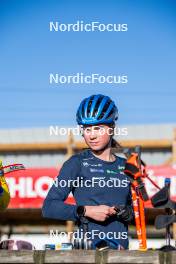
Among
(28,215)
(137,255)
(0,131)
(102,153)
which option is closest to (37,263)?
(137,255)

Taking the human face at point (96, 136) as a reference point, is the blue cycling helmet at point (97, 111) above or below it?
above

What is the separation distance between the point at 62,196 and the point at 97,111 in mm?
745

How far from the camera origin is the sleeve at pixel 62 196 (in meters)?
5.65

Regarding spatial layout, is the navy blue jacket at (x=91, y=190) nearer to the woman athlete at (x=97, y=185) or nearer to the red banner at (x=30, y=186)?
the woman athlete at (x=97, y=185)

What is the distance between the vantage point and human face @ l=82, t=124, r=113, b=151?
5.88 metres

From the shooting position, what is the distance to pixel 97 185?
19.1ft

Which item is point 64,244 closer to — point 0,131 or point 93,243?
point 93,243

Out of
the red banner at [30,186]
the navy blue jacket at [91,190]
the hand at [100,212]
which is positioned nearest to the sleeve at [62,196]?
the navy blue jacket at [91,190]

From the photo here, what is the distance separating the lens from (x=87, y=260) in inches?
182

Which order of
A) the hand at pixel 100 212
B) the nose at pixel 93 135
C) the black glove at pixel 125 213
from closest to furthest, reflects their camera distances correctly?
1. the hand at pixel 100 212
2. the black glove at pixel 125 213
3. the nose at pixel 93 135

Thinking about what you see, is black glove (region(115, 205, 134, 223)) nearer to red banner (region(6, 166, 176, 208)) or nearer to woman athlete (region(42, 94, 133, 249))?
woman athlete (region(42, 94, 133, 249))

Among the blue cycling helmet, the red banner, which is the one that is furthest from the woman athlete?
the red banner

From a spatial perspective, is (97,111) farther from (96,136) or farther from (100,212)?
(100,212)

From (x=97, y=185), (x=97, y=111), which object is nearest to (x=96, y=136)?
(x=97, y=111)
